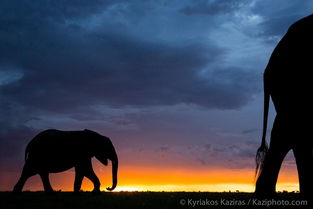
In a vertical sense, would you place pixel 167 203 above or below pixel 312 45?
below

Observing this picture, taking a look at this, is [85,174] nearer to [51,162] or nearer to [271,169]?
[51,162]

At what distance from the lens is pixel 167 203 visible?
1415 centimetres

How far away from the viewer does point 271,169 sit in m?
13.5

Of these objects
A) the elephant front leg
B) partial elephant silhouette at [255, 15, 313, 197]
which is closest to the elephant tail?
partial elephant silhouette at [255, 15, 313, 197]

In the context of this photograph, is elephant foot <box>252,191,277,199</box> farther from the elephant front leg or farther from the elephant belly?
the elephant belly

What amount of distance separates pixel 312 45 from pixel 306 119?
2.48 m

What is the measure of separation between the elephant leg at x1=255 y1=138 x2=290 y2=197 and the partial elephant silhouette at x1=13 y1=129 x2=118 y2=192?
1165cm

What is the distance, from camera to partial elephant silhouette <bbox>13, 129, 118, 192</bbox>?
78.0 ft

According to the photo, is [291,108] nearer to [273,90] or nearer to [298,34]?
[273,90]

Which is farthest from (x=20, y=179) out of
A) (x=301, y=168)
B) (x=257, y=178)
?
(x=301, y=168)

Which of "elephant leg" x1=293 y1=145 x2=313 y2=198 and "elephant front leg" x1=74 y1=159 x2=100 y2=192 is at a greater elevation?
"elephant front leg" x1=74 y1=159 x2=100 y2=192

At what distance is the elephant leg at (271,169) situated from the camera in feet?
44.1

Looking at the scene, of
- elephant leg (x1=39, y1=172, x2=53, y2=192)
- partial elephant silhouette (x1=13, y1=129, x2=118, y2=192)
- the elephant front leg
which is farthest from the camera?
elephant leg (x1=39, y1=172, x2=53, y2=192)

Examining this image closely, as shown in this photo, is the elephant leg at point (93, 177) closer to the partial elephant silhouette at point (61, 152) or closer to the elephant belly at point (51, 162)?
the partial elephant silhouette at point (61, 152)
